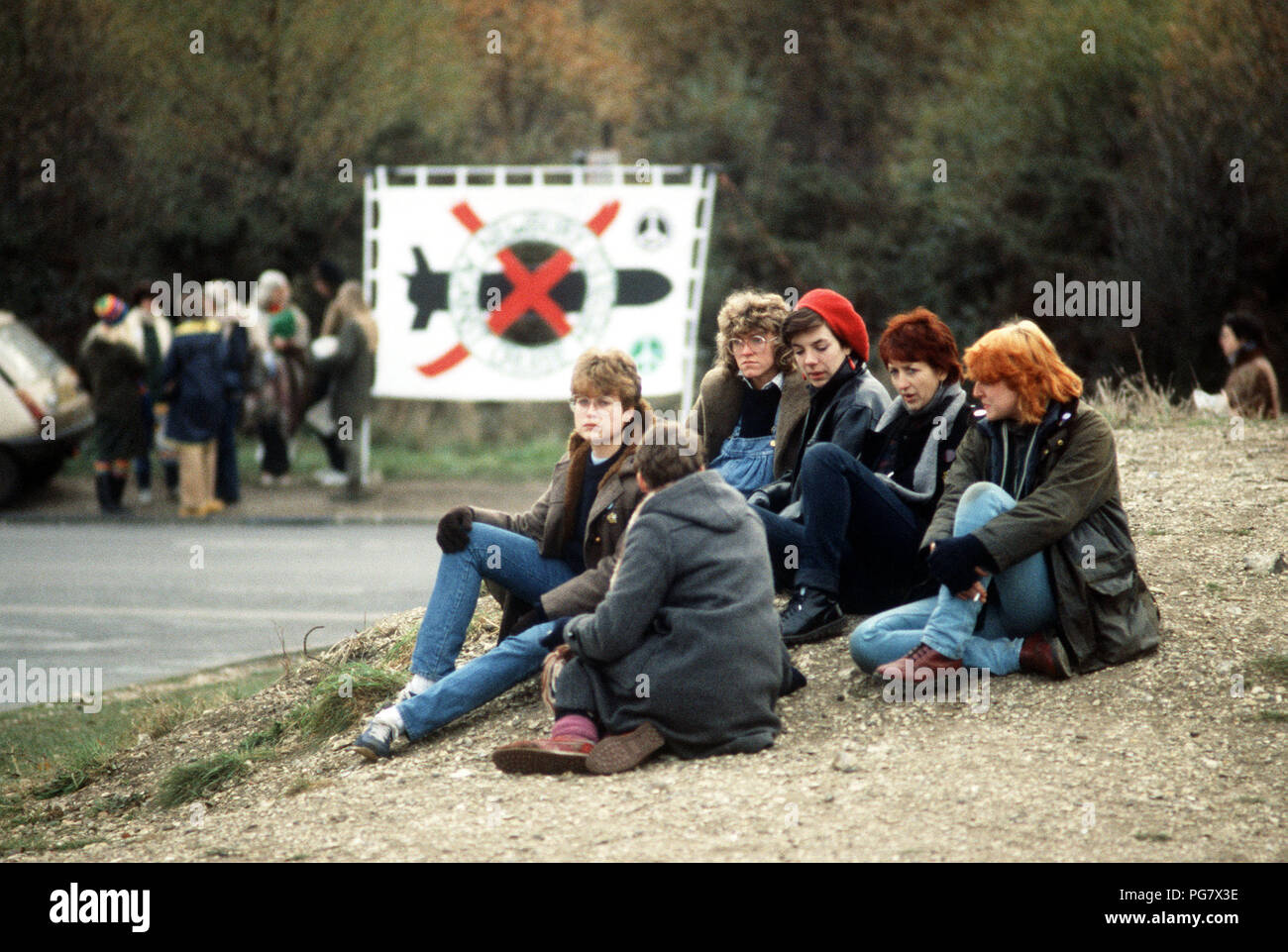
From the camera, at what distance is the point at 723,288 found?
2391 centimetres

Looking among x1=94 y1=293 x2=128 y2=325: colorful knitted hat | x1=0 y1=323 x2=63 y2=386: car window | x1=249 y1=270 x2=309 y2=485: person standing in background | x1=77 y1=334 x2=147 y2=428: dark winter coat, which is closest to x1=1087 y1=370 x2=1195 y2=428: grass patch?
x1=249 y1=270 x2=309 y2=485: person standing in background

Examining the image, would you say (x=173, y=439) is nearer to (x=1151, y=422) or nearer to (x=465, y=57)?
(x=1151, y=422)

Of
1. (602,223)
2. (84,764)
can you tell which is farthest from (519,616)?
(602,223)

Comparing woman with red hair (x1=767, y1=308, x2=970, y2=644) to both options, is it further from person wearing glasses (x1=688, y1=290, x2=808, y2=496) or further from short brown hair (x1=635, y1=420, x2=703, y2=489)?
short brown hair (x1=635, y1=420, x2=703, y2=489)

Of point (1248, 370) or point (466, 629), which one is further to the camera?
point (1248, 370)

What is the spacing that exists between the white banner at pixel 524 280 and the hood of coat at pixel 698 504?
36.4 feet

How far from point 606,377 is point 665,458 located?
30.5 inches

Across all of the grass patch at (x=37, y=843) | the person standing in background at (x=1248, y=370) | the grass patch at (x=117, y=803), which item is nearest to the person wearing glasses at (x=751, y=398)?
the grass patch at (x=117, y=803)

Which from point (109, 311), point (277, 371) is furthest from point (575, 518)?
point (277, 371)

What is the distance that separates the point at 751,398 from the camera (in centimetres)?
695
